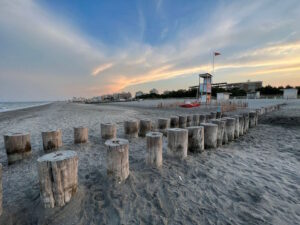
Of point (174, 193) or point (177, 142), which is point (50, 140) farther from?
point (174, 193)

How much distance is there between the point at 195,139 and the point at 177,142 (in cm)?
81

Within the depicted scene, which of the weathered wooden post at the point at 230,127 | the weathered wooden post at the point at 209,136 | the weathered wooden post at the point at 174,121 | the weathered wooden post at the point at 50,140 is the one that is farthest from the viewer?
the weathered wooden post at the point at 174,121

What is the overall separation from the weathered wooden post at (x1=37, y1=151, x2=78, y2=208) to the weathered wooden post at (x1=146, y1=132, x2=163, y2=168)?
160cm

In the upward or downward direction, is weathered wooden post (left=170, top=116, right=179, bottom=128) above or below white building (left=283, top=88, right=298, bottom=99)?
below

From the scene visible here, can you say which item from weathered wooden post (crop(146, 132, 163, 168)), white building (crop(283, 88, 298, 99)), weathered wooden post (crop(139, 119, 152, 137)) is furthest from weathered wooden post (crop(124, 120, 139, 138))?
white building (crop(283, 88, 298, 99))

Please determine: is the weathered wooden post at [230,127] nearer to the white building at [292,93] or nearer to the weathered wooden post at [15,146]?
the weathered wooden post at [15,146]

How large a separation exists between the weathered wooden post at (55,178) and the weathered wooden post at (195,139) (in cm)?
312

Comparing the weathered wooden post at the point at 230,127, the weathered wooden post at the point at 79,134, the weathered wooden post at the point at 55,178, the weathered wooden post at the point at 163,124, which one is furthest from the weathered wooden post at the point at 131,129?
the weathered wooden post at the point at 55,178

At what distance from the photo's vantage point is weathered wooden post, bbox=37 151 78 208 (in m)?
2.04

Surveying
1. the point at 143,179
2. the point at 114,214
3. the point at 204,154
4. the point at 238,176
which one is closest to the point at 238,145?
the point at 204,154

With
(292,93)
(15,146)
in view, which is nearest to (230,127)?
(15,146)

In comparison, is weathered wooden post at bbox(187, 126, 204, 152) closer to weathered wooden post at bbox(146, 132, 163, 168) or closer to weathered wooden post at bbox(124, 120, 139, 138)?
weathered wooden post at bbox(146, 132, 163, 168)

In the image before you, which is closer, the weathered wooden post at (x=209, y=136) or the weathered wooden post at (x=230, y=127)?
the weathered wooden post at (x=209, y=136)

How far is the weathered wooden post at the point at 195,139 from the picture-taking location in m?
4.21
